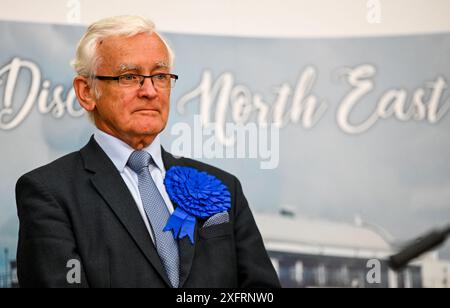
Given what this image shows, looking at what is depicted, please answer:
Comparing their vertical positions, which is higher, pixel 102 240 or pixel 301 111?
pixel 301 111

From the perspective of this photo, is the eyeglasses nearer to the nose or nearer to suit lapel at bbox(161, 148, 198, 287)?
the nose

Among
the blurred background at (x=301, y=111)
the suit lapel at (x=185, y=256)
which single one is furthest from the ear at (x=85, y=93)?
the blurred background at (x=301, y=111)

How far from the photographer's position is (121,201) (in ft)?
6.88

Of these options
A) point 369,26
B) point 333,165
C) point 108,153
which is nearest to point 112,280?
point 108,153

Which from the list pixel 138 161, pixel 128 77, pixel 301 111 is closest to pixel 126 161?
pixel 138 161

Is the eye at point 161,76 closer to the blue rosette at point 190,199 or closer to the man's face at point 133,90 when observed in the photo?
the man's face at point 133,90

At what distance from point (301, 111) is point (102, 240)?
1449mm

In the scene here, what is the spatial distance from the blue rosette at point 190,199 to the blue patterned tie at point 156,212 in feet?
0.08

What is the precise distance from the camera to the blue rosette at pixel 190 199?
213cm

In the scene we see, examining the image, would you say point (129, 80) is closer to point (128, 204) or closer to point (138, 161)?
point (138, 161)

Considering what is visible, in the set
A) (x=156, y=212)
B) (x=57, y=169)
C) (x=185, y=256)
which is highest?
(x=57, y=169)

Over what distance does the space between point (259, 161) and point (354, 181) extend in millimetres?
437

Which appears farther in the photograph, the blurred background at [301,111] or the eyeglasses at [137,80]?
the blurred background at [301,111]

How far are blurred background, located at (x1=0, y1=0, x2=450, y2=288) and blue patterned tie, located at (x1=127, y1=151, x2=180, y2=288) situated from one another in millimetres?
803
